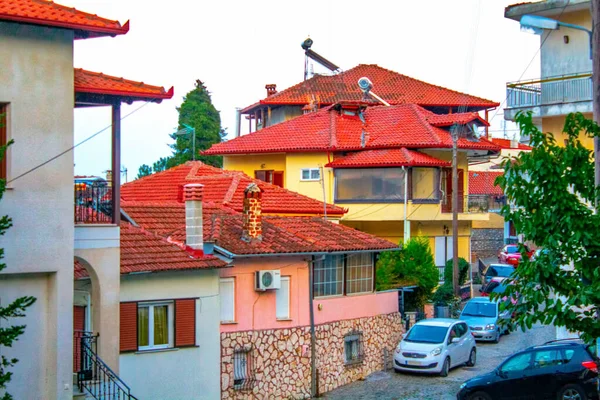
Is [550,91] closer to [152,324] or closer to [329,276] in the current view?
[329,276]

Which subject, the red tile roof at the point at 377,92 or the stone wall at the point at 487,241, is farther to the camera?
the stone wall at the point at 487,241

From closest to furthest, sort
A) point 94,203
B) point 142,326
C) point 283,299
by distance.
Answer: point 94,203 < point 142,326 < point 283,299

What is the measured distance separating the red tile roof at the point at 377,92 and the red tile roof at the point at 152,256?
99.9 ft

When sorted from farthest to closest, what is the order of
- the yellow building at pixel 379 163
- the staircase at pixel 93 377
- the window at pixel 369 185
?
the yellow building at pixel 379 163, the window at pixel 369 185, the staircase at pixel 93 377

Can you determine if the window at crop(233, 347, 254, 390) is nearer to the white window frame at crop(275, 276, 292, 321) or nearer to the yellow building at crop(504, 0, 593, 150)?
the white window frame at crop(275, 276, 292, 321)

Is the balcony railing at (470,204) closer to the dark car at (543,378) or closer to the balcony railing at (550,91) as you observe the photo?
the balcony railing at (550,91)

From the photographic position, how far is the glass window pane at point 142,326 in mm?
20984

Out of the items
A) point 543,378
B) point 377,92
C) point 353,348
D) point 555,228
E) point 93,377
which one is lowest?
point 353,348

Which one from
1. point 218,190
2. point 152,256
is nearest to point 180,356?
point 152,256

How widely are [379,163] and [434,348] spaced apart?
624 inches

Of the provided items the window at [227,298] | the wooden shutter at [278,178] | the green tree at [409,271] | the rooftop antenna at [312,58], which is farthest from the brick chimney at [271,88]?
the window at [227,298]

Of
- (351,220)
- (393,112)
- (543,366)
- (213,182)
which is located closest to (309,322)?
(543,366)

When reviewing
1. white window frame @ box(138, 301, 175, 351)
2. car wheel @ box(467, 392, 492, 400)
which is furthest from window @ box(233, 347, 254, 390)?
car wheel @ box(467, 392, 492, 400)

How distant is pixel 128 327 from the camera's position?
20531mm
